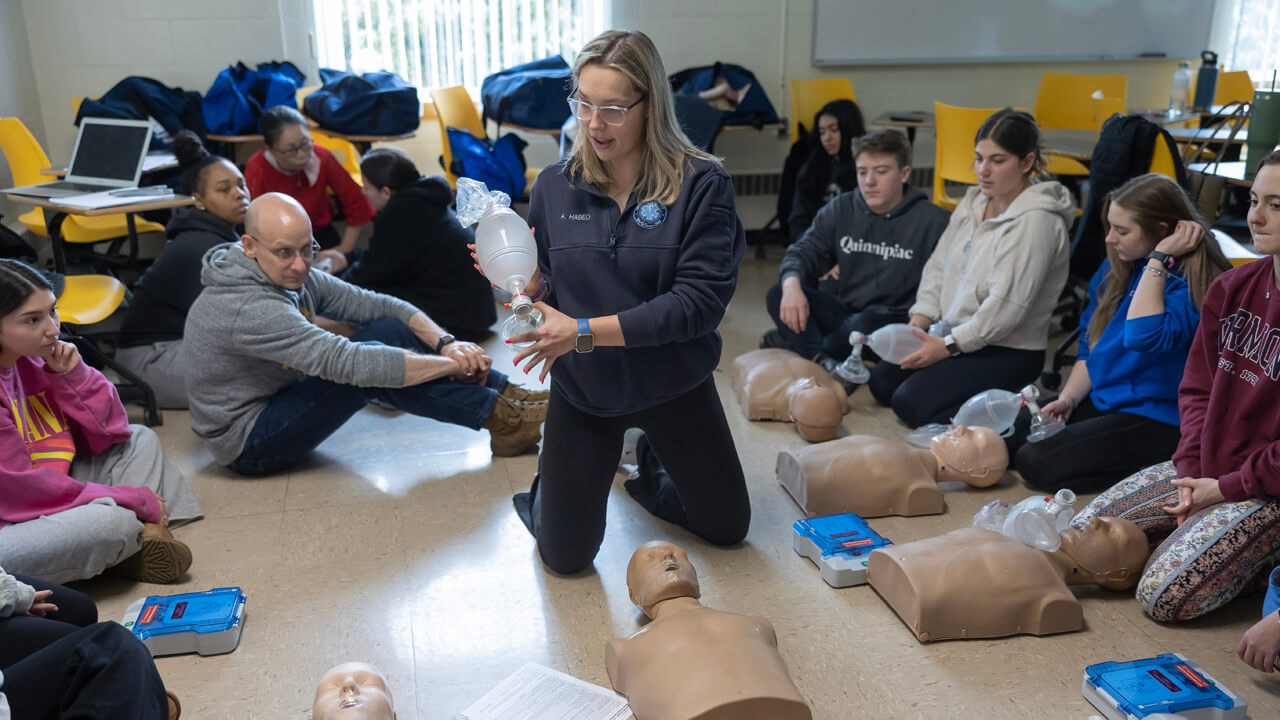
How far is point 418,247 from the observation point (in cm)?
419

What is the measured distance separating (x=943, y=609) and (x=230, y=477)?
227 cm

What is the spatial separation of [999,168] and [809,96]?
3.28 meters

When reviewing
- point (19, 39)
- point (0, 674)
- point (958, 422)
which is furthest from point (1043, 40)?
point (0, 674)

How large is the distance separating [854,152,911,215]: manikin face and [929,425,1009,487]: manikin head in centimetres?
123

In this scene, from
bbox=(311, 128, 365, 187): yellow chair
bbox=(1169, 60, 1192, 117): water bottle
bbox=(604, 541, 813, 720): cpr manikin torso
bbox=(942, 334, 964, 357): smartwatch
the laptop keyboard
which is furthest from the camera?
bbox=(1169, 60, 1192, 117): water bottle

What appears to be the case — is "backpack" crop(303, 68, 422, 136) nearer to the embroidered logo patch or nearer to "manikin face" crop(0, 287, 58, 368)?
"manikin face" crop(0, 287, 58, 368)

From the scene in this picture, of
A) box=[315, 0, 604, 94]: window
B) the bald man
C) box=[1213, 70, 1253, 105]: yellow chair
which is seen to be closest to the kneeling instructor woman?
the bald man

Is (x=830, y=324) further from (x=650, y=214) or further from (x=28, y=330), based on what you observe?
(x=28, y=330)

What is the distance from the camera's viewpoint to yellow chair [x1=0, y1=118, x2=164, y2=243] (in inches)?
190

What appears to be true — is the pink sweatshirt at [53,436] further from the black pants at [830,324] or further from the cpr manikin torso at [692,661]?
the black pants at [830,324]

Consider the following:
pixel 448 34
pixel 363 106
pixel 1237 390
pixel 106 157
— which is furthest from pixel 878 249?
pixel 448 34

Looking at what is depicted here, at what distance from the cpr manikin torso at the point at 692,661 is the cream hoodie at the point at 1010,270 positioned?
1.75m

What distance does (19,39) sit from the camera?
5.75 metres

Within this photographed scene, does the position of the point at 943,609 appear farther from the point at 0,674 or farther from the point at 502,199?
the point at 0,674
